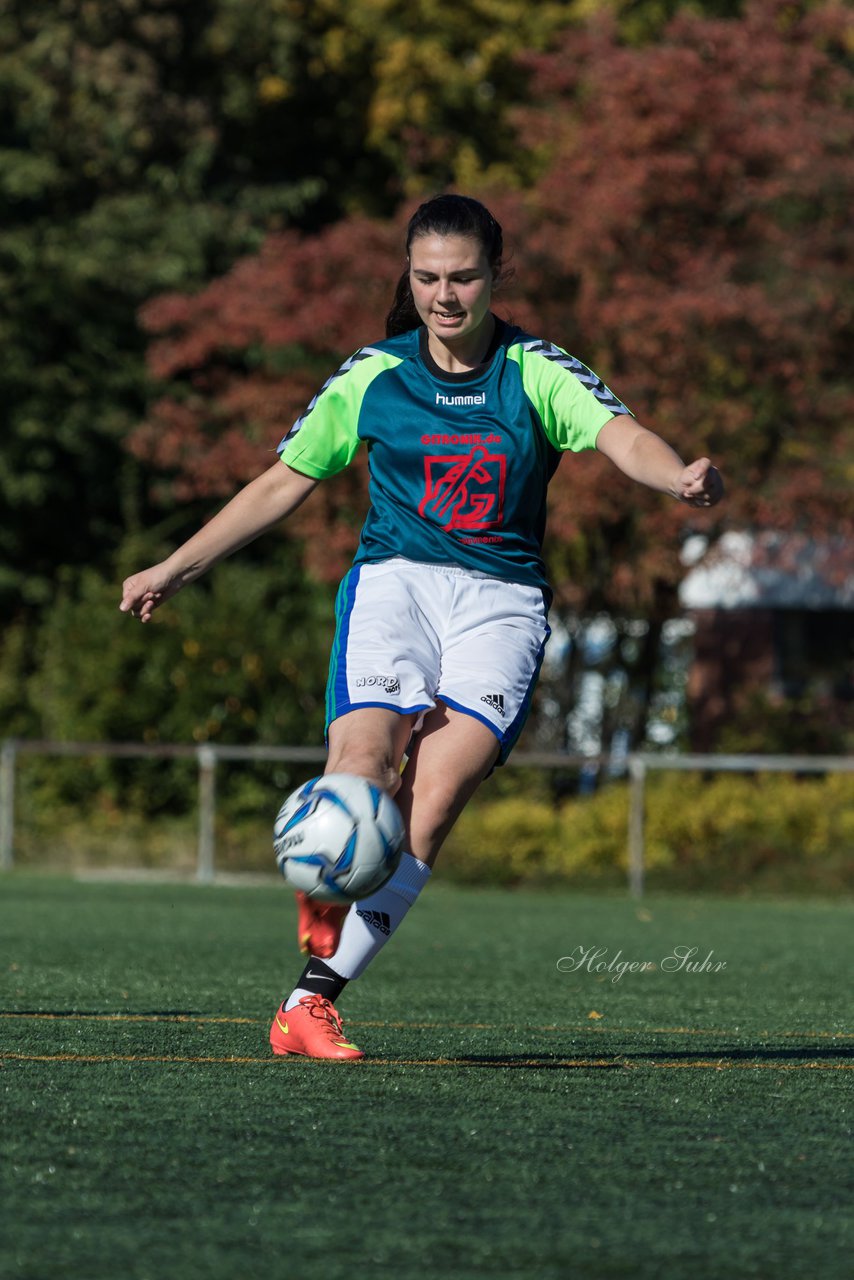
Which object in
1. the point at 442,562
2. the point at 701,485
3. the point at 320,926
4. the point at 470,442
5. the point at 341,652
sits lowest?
→ the point at 320,926

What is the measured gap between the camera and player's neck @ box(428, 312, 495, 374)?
5328 millimetres

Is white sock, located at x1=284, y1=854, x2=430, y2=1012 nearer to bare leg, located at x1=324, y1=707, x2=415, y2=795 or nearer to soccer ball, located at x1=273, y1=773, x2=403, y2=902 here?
bare leg, located at x1=324, y1=707, x2=415, y2=795

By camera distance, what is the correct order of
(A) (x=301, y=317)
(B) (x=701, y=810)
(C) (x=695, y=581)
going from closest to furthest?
(B) (x=701, y=810) < (A) (x=301, y=317) < (C) (x=695, y=581)

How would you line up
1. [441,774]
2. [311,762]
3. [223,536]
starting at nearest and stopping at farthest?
[441,774]
[223,536]
[311,762]

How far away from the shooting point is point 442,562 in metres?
5.24

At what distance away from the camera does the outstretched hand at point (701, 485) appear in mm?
4676

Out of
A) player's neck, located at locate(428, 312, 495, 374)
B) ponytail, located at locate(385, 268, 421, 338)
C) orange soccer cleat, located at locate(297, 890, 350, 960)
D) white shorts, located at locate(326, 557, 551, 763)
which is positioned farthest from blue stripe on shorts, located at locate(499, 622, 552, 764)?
ponytail, located at locate(385, 268, 421, 338)

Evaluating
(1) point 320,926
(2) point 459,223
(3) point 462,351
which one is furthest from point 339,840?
(2) point 459,223

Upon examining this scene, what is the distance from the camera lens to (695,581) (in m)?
23.5

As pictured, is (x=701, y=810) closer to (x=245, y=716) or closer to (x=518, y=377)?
(x=245, y=716)

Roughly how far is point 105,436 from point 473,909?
10.9 m

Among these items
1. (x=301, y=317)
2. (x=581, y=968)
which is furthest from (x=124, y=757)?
(x=581, y=968)

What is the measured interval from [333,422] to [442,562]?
0.52 meters

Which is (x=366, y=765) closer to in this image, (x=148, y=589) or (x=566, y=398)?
(x=148, y=589)
